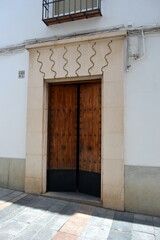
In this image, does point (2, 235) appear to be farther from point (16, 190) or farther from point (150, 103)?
point (150, 103)

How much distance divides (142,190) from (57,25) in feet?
13.5

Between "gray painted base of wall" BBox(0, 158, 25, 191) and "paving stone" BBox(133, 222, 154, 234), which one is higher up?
"gray painted base of wall" BBox(0, 158, 25, 191)

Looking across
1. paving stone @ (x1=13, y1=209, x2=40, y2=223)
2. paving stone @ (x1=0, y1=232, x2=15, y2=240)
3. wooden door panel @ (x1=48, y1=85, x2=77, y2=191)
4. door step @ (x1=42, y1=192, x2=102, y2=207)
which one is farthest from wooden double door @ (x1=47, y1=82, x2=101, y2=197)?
paving stone @ (x1=0, y1=232, x2=15, y2=240)

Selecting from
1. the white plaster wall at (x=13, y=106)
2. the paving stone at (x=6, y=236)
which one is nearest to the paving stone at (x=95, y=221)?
the paving stone at (x=6, y=236)

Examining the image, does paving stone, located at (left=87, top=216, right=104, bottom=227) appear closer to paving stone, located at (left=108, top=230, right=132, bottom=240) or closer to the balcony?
paving stone, located at (left=108, top=230, right=132, bottom=240)

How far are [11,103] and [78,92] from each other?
173 centimetres

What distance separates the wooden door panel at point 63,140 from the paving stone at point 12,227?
152cm

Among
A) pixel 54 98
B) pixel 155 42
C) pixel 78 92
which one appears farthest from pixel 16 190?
pixel 155 42

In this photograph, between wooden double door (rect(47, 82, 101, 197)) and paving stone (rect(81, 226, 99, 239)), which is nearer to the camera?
paving stone (rect(81, 226, 99, 239))

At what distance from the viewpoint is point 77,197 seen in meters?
4.30

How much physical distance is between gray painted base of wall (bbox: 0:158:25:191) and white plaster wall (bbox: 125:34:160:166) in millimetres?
2556

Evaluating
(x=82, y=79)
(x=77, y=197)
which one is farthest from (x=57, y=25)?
(x=77, y=197)

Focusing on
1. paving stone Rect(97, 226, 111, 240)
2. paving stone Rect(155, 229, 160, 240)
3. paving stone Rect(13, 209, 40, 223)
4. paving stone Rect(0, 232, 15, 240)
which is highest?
paving stone Rect(13, 209, 40, 223)

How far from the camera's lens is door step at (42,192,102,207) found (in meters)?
4.06
